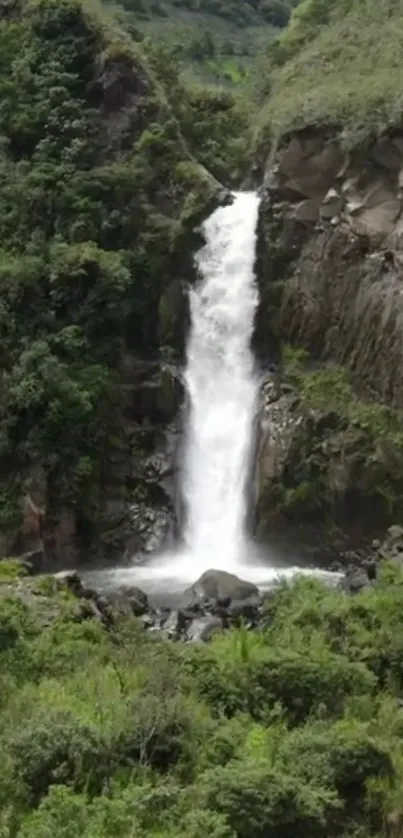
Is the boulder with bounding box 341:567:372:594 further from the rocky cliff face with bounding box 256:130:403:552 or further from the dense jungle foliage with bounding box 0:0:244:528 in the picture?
the dense jungle foliage with bounding box 0:0:244:528

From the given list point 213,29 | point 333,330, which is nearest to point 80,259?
point 333,330

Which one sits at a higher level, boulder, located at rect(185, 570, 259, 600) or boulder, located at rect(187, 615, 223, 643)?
boulder, located at rect(185, 570, 259, 600)

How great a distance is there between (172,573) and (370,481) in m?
5.82

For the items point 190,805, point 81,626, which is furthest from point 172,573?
point 190,805

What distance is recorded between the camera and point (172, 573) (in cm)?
2892

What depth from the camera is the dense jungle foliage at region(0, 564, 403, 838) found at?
1170 cm

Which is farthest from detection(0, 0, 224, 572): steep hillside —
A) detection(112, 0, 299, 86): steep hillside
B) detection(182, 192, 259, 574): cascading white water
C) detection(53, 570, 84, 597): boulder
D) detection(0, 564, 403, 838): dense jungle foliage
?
detection(112, 0, 299, 86): steep hillside

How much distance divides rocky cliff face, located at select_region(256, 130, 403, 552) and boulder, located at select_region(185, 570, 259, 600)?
5618 mm

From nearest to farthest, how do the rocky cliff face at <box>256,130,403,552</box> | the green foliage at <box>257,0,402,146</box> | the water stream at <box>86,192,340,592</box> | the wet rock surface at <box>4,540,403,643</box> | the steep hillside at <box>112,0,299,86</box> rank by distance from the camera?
the wet rock surface at <box>4,540,403,643</box>
the water stream at <box>86,192,340,592</box>
the rocky cliff face at <box>256,130,403,552</box>
the green foliage at <box>257,0,402,146</box>
the steep hillside at <box>112,0,299,86</box>

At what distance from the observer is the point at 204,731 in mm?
13805

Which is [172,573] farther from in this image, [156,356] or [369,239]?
[369,239]

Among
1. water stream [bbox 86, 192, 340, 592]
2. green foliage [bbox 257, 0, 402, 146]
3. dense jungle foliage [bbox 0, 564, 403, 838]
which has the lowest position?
dense jungle foliage [bbox 0, 564, 403, 838]

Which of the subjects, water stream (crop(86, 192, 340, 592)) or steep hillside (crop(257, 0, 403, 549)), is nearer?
water stream (crop(86, 192, 340, 592))

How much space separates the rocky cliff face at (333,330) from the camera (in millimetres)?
30438
